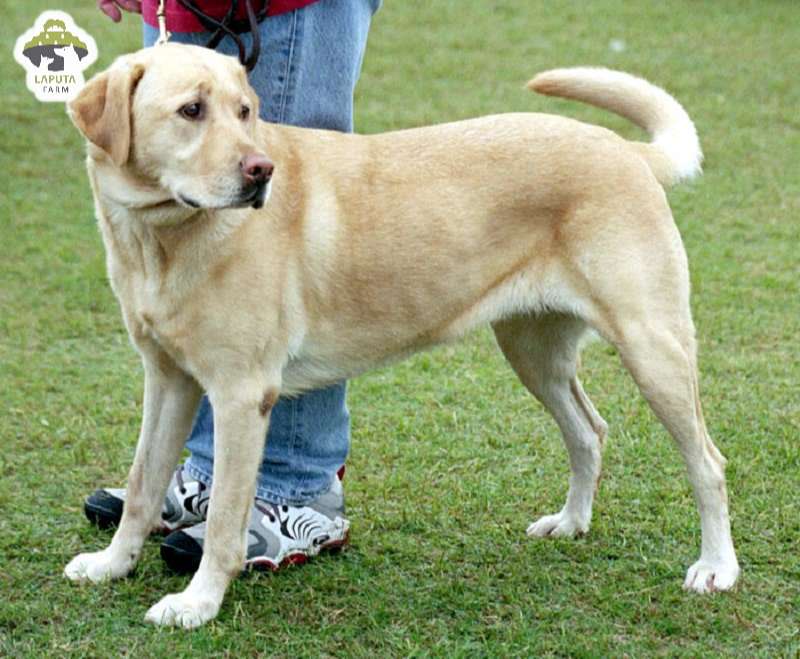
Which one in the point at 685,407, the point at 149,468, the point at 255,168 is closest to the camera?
the point at 255,168

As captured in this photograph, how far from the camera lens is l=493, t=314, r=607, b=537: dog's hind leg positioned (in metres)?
3.72

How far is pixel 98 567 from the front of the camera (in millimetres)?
3396

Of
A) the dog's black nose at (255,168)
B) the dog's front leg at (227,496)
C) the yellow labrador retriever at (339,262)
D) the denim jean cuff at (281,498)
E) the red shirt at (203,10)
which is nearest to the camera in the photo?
the dog's black nose at (255,168)

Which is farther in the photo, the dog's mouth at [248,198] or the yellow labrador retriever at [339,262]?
the yellow labrador retriever at [339,262]

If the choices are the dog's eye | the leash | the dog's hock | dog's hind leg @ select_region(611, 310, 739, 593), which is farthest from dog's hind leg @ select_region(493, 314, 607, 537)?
the dog's eye

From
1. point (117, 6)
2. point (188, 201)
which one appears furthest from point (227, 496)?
point (117, 6)

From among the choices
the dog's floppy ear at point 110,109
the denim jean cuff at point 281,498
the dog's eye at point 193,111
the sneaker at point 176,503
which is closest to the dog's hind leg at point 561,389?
the denim jean cuff at point 281,498

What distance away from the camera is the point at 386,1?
1226 centimetres

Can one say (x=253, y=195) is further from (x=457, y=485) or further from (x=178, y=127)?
(x=457, y=485)

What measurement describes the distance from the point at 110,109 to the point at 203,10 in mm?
615

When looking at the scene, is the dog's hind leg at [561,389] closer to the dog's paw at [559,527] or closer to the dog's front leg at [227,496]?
the dog's paw at [559,527]

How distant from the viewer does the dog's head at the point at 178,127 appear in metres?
2.85

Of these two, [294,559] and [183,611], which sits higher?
[183,611]

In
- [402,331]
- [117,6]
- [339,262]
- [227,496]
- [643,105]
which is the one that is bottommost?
[227,496]
